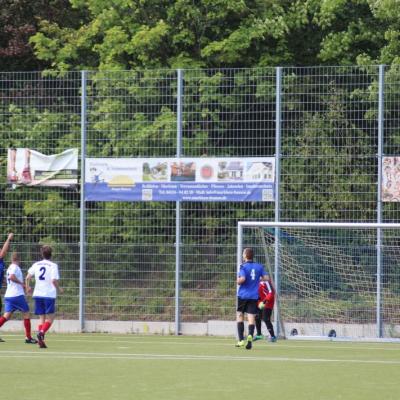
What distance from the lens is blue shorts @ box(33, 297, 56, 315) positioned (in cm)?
2152

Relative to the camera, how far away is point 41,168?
2655 centimetres

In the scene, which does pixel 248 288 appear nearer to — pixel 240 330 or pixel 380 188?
pixel 240 330

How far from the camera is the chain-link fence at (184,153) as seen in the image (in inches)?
977

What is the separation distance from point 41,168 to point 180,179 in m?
3.09

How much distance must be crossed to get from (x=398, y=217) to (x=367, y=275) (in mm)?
Result: 1372

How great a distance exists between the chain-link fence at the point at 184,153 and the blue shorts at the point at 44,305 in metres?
4.53

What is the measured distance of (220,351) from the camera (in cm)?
2014

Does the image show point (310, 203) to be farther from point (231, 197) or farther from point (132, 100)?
point (132, 100)

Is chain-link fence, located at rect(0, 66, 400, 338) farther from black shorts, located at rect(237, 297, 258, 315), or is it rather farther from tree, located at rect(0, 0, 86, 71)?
tree, located at rect(0, 0, 86, 71)

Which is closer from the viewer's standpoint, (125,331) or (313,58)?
(125,331)

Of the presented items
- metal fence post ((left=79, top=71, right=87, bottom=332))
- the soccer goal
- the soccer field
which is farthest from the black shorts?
metal fence post ((left=79, top=71, right=87, bottom=332))

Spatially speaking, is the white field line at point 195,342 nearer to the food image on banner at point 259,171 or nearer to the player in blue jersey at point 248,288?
the player in blue jersey at point 248,288

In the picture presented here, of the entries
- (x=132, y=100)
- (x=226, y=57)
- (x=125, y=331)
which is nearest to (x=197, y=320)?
(x=125, y=331)

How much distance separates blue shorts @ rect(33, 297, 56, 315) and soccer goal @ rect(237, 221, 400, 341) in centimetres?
396
